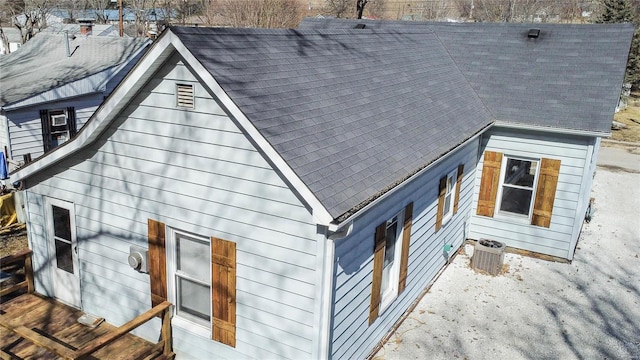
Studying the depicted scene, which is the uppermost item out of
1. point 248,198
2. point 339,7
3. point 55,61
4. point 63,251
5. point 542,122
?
point 339,7

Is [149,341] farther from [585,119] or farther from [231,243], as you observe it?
[585,119]

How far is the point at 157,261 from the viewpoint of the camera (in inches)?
292

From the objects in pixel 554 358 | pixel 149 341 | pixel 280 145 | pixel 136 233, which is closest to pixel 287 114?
pixel 280 145

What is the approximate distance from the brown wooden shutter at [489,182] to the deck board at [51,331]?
28.9 ft

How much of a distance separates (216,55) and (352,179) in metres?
2.33

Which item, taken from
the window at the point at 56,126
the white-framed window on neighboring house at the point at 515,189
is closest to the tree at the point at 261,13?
the window at the point at 56,126

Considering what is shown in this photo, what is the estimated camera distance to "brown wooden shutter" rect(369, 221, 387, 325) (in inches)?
294

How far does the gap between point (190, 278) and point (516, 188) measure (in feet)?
30.2

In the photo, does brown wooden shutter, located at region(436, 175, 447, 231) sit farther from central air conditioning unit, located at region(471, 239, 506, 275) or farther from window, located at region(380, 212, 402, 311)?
window, located at region(380, 212, 402, 311)

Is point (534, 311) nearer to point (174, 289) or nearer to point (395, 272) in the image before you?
point (395, 272)

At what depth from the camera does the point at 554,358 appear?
8.43 metres

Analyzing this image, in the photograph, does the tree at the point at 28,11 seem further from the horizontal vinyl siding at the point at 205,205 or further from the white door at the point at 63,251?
the horizontal vinyl siding at the point at 205,205

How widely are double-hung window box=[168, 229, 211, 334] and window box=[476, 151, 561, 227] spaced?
8234mm

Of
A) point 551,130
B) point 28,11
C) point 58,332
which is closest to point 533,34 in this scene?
point 551,130
